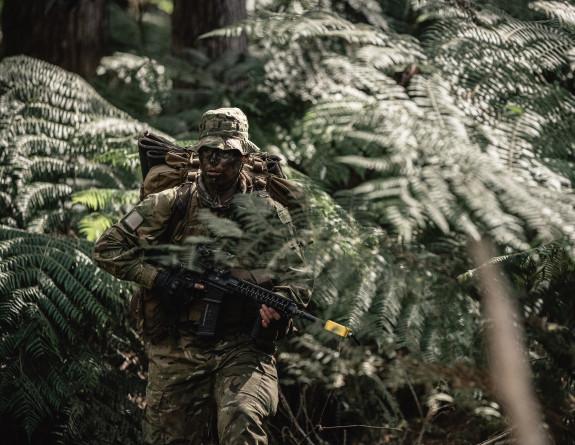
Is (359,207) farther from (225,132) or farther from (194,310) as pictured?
(194,310)

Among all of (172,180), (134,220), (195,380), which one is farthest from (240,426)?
(172,180)

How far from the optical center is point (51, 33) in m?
7.59

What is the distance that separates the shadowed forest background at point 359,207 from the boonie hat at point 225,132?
0.38 m

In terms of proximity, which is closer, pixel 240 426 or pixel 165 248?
pixel 240 426

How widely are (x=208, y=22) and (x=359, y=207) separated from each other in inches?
151

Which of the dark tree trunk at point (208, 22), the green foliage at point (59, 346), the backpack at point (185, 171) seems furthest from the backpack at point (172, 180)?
the dark tree trunk at point (208, 22)

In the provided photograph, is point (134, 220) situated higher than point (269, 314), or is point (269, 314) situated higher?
point (134, 220)

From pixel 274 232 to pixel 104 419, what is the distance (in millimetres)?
2646

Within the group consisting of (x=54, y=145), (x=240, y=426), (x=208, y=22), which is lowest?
(x=240, y=426)

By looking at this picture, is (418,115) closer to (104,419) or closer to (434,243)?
(434,243)

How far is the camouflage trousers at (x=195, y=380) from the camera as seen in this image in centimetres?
324

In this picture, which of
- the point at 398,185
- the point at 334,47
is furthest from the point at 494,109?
the point at 334,47

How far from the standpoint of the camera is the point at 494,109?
2.79 metres

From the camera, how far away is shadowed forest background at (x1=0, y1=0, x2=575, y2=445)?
2.41 m
